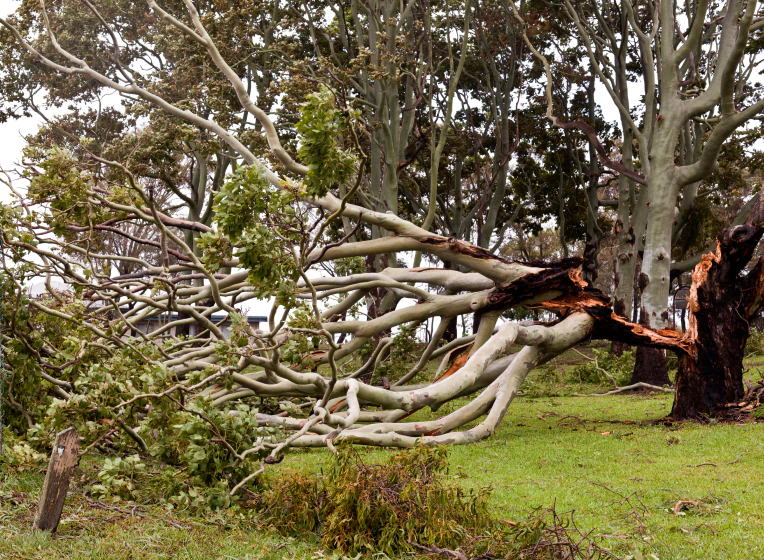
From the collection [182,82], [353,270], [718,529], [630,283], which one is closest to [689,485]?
[718,529]

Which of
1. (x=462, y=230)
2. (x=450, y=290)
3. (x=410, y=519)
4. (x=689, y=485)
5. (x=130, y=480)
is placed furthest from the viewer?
(x=462, y=230)

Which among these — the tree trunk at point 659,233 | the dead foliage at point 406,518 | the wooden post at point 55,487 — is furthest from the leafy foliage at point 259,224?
the tree trunk at point 659,233

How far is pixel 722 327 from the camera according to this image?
976 cm

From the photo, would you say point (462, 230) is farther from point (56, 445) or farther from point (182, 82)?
point (56, 445)

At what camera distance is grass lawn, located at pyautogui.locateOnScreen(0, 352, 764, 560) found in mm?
4270

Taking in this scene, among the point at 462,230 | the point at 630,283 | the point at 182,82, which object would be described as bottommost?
the point at 630,283

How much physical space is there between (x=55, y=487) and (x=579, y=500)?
13.1 ft

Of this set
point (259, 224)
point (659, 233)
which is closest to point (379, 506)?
point (259, 224)

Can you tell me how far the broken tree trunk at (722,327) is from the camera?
31.6 ft

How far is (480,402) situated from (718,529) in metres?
4.36

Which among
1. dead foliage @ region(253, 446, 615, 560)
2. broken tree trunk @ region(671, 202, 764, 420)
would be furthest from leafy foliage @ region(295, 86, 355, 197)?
broken tree trunk @ region(671, 202, 764, 420)

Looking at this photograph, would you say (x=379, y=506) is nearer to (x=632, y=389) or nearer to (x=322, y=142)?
(x=322, y=142)

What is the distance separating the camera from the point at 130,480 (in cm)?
541

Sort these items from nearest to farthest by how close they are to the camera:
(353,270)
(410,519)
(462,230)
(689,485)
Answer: (410,519) < (689,485) < (353,270) < (462,230)
